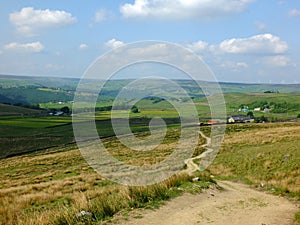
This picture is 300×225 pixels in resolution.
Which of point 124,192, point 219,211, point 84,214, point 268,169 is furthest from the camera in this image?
point 268,169

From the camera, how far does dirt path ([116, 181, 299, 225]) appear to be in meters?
10.2

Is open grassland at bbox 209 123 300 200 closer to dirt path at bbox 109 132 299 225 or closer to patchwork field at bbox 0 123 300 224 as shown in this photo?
patchwork field at bbox 0 123 300 224

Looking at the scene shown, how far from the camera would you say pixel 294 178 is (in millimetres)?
18141

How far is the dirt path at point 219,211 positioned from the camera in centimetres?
1014

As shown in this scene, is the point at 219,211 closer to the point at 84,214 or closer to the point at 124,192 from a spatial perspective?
the point at 124,192

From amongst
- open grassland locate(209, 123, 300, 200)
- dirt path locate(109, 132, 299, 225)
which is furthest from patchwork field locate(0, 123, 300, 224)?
dirt path locate(109, 132, 299, 225)

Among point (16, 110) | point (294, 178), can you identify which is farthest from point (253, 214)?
point (16, 110)

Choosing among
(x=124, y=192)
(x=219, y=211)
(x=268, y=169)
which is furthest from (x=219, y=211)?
(x=268, y=169)

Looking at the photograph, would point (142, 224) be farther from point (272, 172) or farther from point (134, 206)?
point (272, 172)

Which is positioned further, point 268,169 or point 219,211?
point 268,169

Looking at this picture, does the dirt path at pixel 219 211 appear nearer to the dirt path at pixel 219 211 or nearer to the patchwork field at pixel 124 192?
the dirt path at pixel 219 211

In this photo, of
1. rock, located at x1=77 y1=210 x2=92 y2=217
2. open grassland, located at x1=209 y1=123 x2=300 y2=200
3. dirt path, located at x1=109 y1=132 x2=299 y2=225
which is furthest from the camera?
open grassland, located at x1=209 y1=123 x2=300 y2=200

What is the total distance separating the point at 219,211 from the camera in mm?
11281

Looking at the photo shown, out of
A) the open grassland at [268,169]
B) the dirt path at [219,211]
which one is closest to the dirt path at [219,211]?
the dirt path at [219,211]
